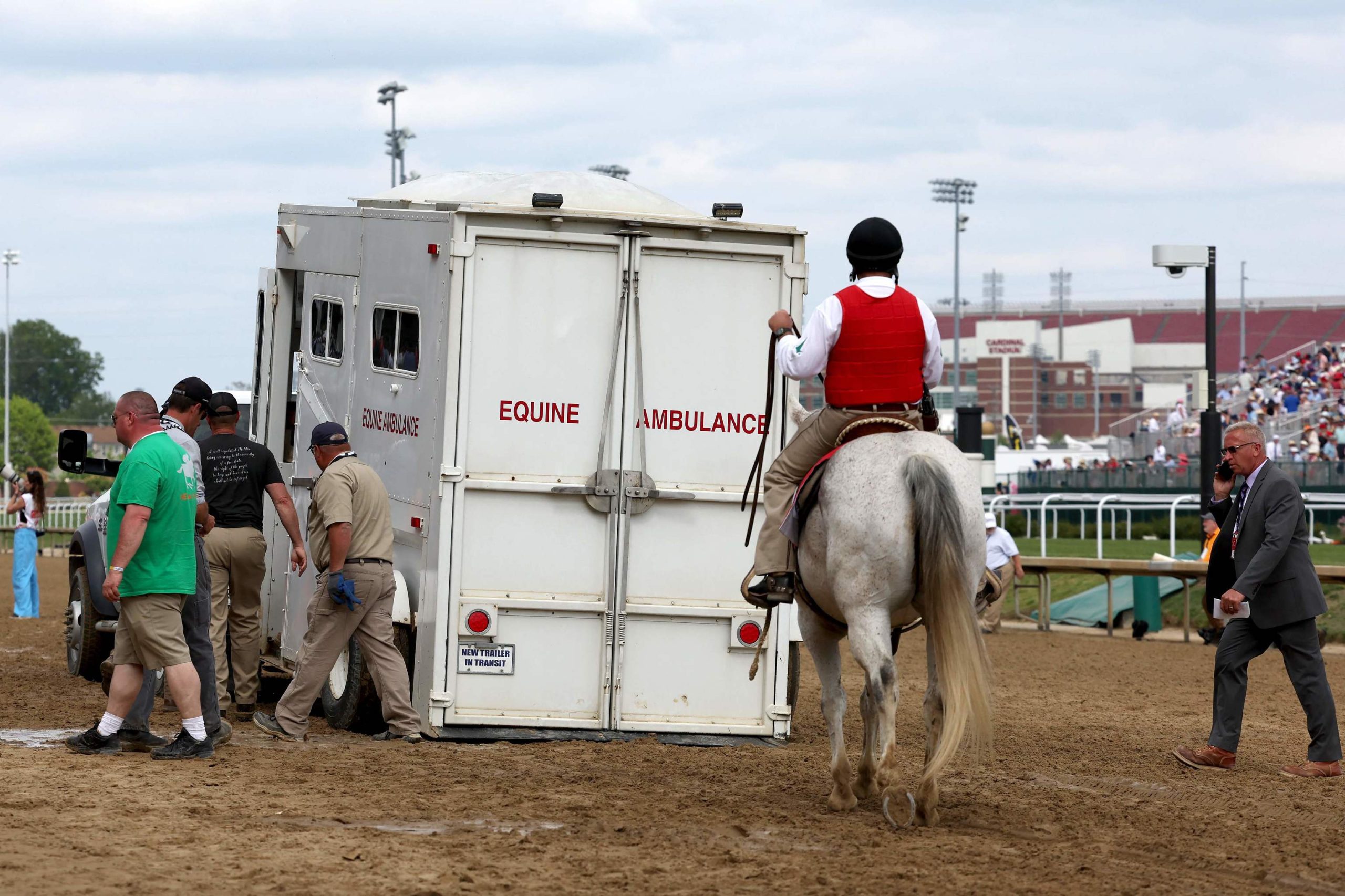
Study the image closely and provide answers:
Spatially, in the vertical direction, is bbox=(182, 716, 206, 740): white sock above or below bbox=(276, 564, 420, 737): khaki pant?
below

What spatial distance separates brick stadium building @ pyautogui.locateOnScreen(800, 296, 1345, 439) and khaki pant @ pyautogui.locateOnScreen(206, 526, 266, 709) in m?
110

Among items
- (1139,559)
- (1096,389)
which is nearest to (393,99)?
(1139,559)

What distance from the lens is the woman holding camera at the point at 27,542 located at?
65.4 feet

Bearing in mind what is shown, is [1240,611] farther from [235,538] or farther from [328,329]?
[235,538]

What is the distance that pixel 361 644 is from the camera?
10125 mm

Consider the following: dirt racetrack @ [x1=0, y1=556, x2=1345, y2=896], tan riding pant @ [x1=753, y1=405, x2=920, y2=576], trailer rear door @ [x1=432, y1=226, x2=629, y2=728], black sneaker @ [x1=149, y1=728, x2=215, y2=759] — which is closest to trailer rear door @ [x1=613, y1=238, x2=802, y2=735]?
trailer rear door @ [x1=432, y1=226, x2=629, y2=728]

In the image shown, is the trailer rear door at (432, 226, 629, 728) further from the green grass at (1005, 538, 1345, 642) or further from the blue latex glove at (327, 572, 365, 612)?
the green grass at (1005, 538, 1345, 642)

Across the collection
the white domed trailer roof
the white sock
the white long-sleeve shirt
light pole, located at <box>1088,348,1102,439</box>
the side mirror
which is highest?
light pole, located at <box>1088,348,1102,439</box>

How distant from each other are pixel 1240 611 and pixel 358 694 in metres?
5.13

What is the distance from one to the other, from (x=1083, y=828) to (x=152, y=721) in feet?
19.8

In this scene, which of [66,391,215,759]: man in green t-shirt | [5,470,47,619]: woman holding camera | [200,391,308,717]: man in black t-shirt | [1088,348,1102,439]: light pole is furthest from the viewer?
[1088,348,1102,439]: light pole

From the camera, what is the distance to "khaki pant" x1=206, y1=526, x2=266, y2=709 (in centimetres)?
1112

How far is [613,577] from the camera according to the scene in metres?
10.0

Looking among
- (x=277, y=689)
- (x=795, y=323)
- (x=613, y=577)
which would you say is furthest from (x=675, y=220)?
(x=277, y=689)
